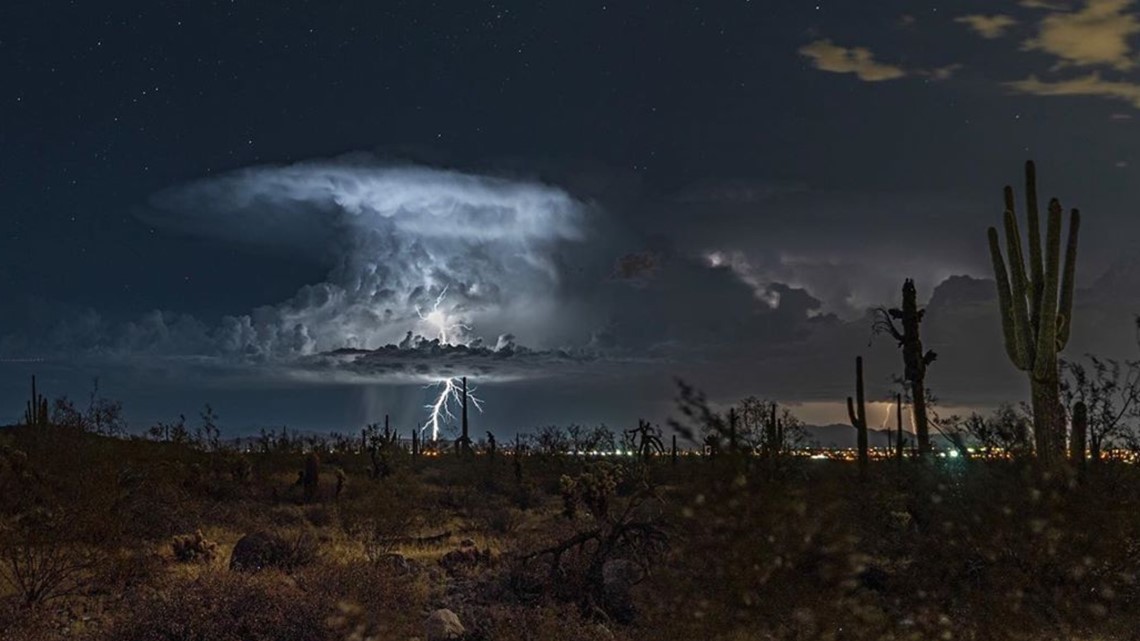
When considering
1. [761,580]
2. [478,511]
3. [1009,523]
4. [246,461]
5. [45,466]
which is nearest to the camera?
[761,580]

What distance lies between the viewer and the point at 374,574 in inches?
542

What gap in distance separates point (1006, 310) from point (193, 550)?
643 inches

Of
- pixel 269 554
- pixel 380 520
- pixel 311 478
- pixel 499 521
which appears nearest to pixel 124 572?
pixel 269 554

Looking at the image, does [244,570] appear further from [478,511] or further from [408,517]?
[478,511]

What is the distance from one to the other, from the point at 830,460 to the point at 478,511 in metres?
11.3

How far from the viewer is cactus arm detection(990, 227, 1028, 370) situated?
2120 centimetres

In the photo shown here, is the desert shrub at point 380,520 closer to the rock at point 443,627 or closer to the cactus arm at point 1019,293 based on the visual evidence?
the rock at point 443,627

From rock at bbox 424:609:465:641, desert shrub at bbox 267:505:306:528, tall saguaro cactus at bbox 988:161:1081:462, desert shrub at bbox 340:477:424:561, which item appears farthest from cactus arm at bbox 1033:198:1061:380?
desert shrub at bbox 267:505:306:528

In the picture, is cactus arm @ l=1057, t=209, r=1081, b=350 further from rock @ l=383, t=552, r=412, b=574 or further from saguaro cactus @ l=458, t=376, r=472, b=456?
saguaro cactus @ l=458, t=376, r=472, b=456

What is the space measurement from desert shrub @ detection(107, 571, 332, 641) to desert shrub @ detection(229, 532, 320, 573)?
130 inches

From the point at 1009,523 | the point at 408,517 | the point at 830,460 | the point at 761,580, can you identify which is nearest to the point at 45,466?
the point at 408,517

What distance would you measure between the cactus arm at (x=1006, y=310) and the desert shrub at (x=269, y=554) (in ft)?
46.8

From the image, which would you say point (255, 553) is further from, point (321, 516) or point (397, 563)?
point (321, 516)

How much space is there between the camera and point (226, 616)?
11.7m
